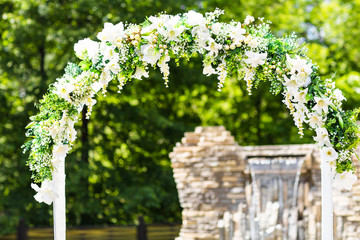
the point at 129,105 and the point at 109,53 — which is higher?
the point at 129,105

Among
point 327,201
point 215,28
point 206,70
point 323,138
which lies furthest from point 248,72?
point 327,201

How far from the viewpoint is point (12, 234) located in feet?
36.8

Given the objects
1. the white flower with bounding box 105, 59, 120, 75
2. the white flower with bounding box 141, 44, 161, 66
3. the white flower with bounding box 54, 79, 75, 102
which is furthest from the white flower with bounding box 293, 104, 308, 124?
the white flower with bounding box 54, 79, 75, 102

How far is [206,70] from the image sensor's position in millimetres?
4395

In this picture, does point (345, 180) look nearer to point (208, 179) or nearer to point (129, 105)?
point (208, 179)

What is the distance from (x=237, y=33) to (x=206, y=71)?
373 mm

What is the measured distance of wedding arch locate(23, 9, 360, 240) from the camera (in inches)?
164

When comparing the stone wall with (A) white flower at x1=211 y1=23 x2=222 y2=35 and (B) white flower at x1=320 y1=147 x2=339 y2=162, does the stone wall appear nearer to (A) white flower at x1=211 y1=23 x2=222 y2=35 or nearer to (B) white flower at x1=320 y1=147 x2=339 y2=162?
(B) white flower at x1=320 y1=147 x2=339 y2=162

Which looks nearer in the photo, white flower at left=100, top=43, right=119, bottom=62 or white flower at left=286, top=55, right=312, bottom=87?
white flower at left=286, top=55, right=312, bottom=87

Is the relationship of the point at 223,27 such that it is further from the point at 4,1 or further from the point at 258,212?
the point at 4,1

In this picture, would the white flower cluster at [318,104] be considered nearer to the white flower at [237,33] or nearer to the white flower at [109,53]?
the white flower at [237,33]

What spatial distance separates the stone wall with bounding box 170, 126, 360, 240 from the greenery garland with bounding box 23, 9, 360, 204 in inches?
108

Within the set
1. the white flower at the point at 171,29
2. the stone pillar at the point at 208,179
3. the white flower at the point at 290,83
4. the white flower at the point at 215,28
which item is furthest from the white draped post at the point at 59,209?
the stone pillar at the point at 208,179

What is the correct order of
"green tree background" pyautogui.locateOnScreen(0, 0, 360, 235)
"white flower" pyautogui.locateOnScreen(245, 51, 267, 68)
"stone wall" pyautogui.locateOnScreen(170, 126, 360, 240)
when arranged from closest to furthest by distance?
"white flower" pyautogui.locateOnScreen(245, 51, 267, 68) < "stone wall" pyautogui.locateOnScreen(170, 126, 360, 240) < "green tree background" pyautogui.locateOnScreen(0, 0, 360, 235)
